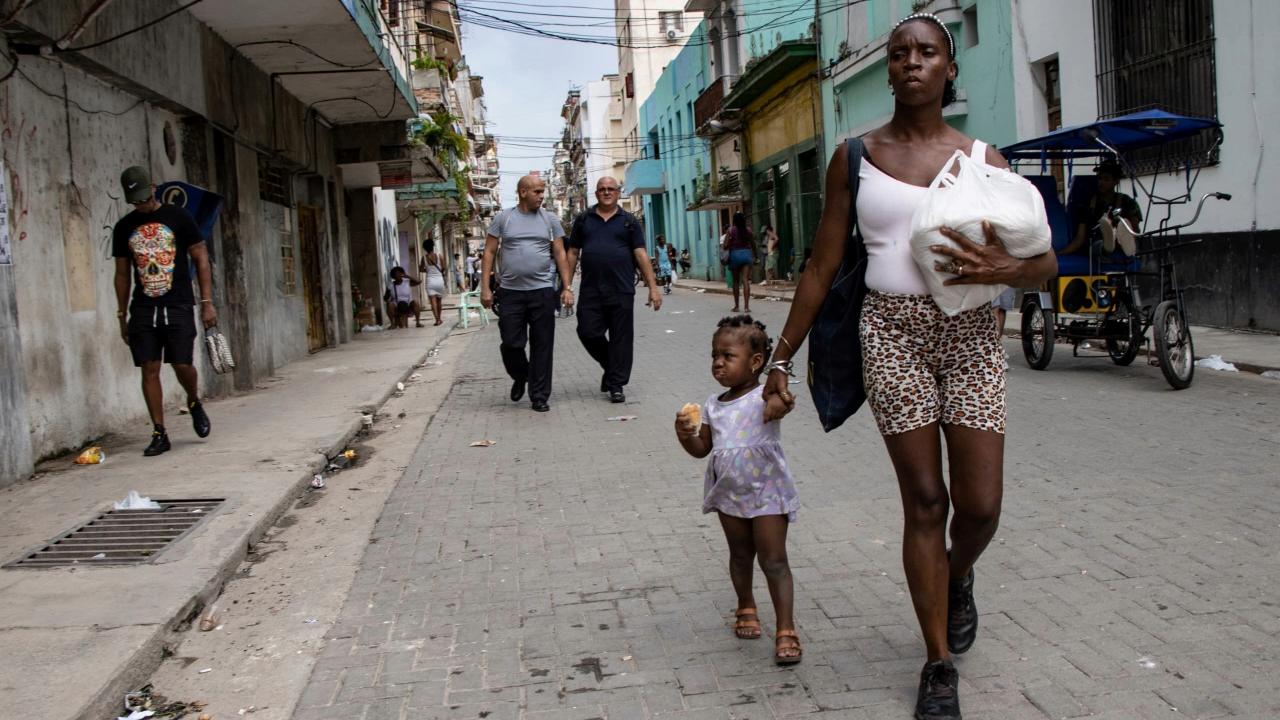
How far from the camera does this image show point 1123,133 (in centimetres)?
992

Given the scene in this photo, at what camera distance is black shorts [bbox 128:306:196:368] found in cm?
741

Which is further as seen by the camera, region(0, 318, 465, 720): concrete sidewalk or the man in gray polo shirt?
the man in gray polo shirt

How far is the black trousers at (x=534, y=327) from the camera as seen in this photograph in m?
9.52

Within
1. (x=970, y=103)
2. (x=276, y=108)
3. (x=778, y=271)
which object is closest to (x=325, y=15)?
(x=276, y=108)

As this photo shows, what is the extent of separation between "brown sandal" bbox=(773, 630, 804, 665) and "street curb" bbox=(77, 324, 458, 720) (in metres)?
2.00

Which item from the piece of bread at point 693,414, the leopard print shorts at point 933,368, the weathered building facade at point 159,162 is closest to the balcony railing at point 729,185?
the weathered building facade at point 159,162

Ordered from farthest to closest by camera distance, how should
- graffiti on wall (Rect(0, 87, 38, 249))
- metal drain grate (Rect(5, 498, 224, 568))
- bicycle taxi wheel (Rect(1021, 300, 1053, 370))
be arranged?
1. bicycle taxi wheel (Rect(1021, 300, 1053, 370))
2. graffiti on wall (Rect(0, 87, 38, 249))
3. metal drain grate (Rect(5, 498, 224, 568))

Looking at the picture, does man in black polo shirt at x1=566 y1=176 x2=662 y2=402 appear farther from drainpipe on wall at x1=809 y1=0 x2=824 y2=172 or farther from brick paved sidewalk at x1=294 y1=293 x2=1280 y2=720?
drainpipe on wall at x1=809 y1=0 x2=824 y2=172

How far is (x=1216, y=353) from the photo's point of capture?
10555 mm

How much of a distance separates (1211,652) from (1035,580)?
838 mm

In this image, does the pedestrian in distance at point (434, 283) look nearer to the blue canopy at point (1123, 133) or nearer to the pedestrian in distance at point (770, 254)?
the pedestrian in distance at point (770, 254)

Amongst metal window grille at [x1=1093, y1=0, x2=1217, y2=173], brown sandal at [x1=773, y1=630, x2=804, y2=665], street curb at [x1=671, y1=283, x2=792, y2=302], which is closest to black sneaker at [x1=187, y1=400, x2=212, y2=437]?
brown sandal at [x1=773, y1=630, x2=804, y2=665]

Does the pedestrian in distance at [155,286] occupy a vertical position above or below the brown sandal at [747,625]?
above

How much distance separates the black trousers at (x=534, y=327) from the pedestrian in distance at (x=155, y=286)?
2.66 metres
